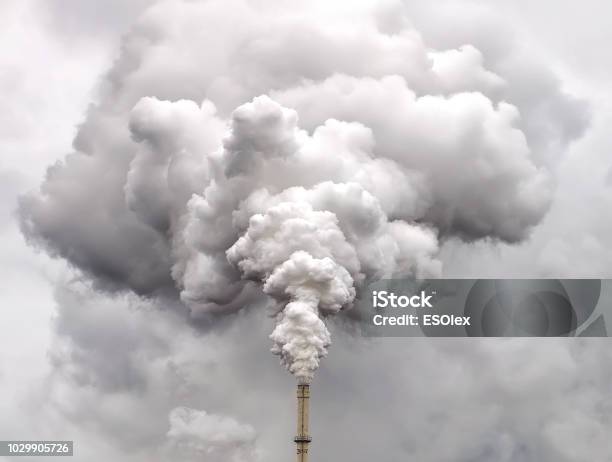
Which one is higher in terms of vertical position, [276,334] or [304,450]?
[276,334]

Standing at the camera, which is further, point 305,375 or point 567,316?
point 567,316

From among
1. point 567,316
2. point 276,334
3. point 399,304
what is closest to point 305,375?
point 276,334

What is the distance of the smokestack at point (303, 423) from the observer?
155750 millimetres

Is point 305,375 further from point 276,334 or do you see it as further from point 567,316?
point 567,316

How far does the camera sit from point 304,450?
156125 mm

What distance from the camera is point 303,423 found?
156 m

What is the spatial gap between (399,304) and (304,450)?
22.7 metres

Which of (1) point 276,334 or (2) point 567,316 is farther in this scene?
(2) point 567,316

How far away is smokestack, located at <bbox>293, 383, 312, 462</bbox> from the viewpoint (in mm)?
155750

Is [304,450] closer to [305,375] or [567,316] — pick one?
[305,375]

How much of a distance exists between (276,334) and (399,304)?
1762 centimetres

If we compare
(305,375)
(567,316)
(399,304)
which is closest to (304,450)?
(305,375)

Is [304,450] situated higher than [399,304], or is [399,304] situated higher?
[399,304]

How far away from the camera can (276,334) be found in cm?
15750
